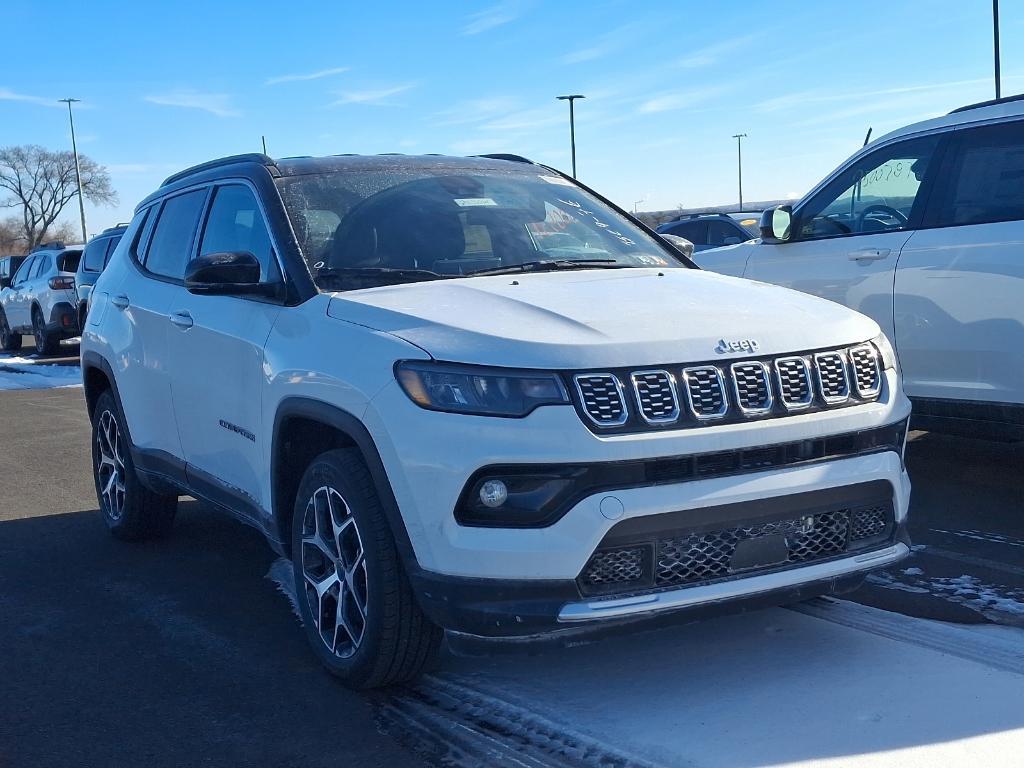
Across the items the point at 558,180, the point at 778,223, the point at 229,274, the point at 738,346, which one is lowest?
the point at 738,346

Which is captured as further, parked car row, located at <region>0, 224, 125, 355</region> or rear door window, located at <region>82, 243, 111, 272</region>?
parked car row, located at <region>0, 224, 125, 355</region>

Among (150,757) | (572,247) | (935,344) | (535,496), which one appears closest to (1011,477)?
(935,344)

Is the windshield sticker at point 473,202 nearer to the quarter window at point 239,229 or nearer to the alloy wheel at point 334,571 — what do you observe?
the quarter window at point 239,229

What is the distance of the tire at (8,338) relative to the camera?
70.2ft

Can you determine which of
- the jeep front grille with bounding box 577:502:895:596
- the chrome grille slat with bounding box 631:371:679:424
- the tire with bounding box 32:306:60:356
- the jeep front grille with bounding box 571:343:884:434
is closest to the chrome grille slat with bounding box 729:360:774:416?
the jeep front grille with bounding box 571:343:884:434

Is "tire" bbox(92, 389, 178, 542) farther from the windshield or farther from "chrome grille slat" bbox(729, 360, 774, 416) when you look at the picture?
"chrome grille slat" bbox(729, 360, 774, 416)

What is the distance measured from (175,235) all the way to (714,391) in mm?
3195

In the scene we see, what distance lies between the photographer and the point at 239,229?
4762 millimetres

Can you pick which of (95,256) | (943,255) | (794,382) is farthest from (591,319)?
(95,256)

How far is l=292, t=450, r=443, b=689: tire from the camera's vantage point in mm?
3508

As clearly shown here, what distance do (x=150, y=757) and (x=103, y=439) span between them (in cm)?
309

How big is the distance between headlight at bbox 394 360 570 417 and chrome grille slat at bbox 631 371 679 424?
0.21m

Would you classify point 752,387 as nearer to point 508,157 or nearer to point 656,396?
point 656,396

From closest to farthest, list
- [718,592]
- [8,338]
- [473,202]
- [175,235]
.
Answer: [718,592], [473,202], [175,235], [8,338]
